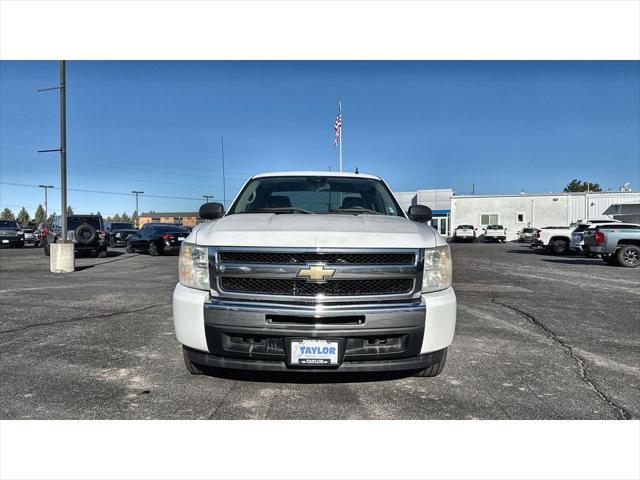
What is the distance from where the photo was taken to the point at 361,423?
9.45ft

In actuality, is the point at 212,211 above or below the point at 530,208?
below

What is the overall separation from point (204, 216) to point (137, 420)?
195 centimetres

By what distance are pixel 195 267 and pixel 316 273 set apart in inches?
35.5

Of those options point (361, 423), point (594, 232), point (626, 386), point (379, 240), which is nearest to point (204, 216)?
point (379, 240)

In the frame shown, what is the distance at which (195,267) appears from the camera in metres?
3.17

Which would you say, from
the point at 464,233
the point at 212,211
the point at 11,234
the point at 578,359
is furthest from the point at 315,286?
the point at 464,233

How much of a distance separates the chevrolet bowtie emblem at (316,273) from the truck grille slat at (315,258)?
0.05 m

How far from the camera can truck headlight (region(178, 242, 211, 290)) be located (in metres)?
3.14

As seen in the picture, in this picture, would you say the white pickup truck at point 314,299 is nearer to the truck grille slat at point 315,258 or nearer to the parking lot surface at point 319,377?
the truck grille slat at point 315,258

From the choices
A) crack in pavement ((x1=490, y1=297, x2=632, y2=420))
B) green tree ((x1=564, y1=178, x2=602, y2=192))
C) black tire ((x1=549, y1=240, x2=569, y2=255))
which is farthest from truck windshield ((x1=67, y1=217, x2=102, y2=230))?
green tree ((x1=564, y1=178, x2=602, y2=192))

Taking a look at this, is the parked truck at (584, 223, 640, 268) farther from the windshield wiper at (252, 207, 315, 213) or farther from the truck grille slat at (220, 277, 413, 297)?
the truck grille slat at (220, 277, 413, 297)

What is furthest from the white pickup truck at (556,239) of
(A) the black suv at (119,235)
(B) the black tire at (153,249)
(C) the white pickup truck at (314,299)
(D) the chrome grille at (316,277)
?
(A) the black suv at (119,235)

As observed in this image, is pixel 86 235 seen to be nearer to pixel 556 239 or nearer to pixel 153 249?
pixel 153 249

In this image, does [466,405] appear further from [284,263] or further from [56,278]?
[56,278]
